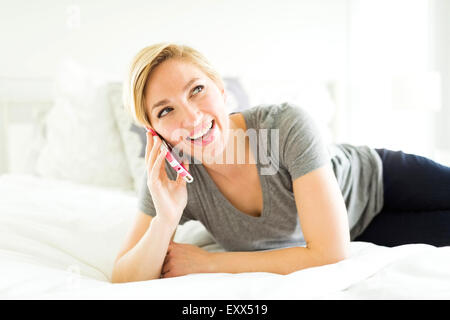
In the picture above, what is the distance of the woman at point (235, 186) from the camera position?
2.95 feet

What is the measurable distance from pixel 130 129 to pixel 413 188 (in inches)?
45.8

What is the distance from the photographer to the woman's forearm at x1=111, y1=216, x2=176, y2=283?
0.92 metres

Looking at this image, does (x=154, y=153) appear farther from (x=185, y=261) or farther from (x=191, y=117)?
(x=185, y=261)

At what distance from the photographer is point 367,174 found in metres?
1.26

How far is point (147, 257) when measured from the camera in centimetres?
92

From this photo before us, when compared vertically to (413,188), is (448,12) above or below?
above

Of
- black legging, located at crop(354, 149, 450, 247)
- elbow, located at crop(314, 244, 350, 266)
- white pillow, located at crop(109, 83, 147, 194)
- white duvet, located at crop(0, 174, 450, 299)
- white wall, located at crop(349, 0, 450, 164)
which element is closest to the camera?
white duvet, located at crop(0, 174, 450, 299)

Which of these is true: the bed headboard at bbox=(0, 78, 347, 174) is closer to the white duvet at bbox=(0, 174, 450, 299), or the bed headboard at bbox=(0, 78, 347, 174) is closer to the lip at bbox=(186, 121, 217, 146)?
the white duvet at bbox=(0, 174, 450, 299)

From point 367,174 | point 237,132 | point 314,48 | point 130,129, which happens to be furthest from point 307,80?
point 237,132

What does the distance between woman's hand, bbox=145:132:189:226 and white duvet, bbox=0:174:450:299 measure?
186 millimetres

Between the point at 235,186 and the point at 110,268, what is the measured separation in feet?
1.22

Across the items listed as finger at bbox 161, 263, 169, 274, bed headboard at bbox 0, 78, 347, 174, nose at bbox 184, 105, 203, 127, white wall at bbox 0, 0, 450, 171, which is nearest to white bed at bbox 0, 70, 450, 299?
finger at bbox 161, 263, 169, 274

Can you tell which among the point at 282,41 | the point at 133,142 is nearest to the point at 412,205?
the point at 133,142

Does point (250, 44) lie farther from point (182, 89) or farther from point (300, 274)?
point (300, 274)
